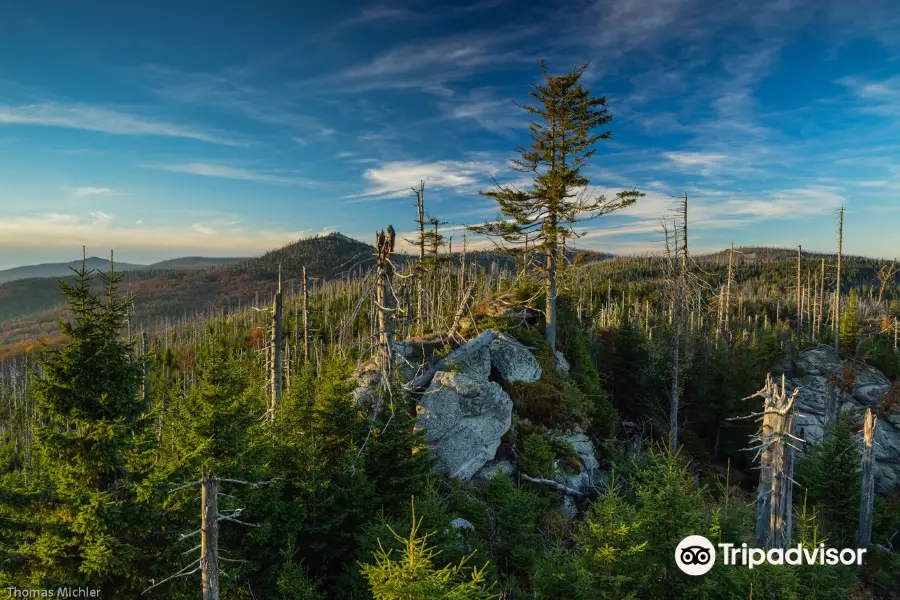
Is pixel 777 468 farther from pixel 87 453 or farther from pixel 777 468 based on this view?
pixel 87 453

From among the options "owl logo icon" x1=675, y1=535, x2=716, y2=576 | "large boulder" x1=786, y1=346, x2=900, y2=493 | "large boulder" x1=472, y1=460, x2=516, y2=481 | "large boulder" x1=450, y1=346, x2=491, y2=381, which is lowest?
"large boulder" x1=786, y1=346, x2=900, y2=493

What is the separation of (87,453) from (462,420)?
32.7 feet

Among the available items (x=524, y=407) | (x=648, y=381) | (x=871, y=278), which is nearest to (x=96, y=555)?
(x=524, y=407)

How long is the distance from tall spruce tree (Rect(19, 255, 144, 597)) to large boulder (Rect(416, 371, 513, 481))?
8.28 metres

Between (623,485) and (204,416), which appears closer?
(204,416)

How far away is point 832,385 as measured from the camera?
34.4 m

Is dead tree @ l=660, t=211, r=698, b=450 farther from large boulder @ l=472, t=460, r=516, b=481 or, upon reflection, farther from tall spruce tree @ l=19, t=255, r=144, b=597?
tall spruce tree @ l=19, t=255, r=144, b=597

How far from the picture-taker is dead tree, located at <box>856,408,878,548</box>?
19.6 m

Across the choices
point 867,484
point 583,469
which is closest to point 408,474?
point 583,469

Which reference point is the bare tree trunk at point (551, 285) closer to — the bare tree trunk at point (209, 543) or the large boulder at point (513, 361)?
the large boulder at point (513, 361)

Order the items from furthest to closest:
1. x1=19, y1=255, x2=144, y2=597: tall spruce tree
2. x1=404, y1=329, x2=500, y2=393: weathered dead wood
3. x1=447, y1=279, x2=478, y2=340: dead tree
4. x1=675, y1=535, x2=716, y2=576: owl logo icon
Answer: x1=447, y1=279, x2=478, y2=340: dead tree, x1=404, y1=329, x2=500, y2=393: weathered dead wood, x1=675, y1=535, x2=716, y2=576: owl logo icon, x1=19, y1=255, x2=144, y2=597: tall spruce tree

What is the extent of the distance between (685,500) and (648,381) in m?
23.7

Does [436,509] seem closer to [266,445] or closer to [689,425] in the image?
[266,445]

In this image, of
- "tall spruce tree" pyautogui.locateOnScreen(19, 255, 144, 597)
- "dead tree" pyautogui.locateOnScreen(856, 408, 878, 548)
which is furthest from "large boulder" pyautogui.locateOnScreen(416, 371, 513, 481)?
"dead tree" pyautogui.locateOnScreen(856, 408, 878, 548)
